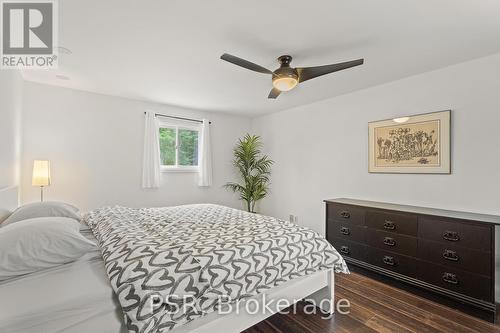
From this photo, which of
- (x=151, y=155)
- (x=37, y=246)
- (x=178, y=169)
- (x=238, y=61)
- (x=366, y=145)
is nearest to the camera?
(x=37, y=246)

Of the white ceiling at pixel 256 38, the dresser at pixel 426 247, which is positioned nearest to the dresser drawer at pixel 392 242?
the dresser at pixel 426 247

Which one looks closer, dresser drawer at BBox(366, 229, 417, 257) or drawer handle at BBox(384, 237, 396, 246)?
dresser drawer at BBox(366, 229, 417, 257)

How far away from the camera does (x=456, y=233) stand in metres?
2.18

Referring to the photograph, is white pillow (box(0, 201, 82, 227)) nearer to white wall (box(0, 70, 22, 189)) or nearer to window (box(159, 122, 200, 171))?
white wall (box(0, 70, 22, 189))

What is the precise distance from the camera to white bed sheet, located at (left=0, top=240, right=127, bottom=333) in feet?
3.31

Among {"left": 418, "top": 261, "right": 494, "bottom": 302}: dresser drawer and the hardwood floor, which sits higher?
{"left": 418, "top": 261, "right": 494, "bottom": 302}: dresser drawer

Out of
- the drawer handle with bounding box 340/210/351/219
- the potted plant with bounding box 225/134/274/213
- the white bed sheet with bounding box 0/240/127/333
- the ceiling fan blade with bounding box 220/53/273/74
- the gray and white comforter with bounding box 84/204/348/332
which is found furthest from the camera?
the potted plant with bounding box 225/134/274/213

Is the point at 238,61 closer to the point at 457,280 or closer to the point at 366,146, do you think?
the point at 366,146

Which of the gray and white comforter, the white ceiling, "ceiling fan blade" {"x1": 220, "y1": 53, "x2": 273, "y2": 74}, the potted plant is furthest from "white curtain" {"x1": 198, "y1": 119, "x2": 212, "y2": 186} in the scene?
"ceiling fan blade" {"x1": 220, "y1": 53, "x2": 273, "y2": 74}

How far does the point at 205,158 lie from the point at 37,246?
3.21 metres

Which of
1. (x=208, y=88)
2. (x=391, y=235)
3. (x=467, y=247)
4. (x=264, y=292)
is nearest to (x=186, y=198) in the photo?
(x=208, y=88)

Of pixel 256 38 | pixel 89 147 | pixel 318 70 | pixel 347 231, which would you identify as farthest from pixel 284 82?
pixel 89 147

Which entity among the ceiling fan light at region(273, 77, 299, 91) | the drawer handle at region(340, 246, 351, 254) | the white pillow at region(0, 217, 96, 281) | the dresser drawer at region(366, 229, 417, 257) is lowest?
the drawer handle at region(340, 246, 351, 254)

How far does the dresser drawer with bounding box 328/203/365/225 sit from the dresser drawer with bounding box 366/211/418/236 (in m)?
0.08
